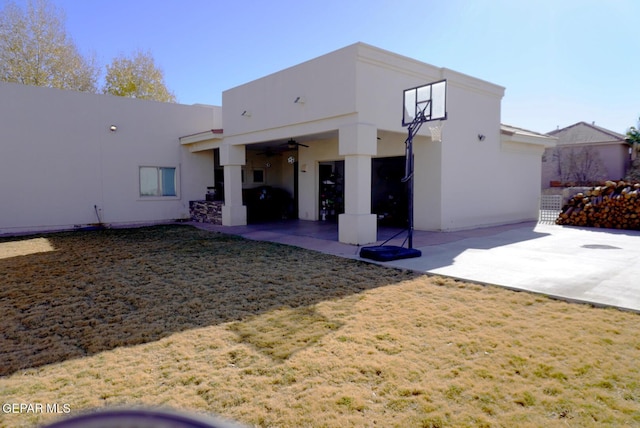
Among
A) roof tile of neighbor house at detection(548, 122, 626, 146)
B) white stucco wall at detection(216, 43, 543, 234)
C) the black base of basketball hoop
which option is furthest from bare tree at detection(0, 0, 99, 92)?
roof tile of neighbor house at detection(548, 122, 626, 146)

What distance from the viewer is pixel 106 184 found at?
14.0 m

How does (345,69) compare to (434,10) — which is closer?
(345,69)

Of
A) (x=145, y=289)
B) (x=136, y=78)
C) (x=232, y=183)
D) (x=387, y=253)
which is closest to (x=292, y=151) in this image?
(x=232, y=183)

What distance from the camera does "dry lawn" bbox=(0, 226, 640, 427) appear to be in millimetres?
2781

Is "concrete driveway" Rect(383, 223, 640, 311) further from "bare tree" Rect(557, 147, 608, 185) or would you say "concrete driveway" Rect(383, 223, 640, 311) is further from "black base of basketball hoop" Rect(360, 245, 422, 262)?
"bare tree" Rect(557, 147, 608, 185)

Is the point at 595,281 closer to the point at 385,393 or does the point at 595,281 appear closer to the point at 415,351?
the point at 415,351

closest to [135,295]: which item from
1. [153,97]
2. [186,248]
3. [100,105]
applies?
[186,248]

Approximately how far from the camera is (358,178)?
9.25 meters

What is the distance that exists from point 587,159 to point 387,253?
83.3 feet

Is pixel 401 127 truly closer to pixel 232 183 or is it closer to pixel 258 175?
pixel 232 183

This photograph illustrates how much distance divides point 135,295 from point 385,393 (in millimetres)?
4034

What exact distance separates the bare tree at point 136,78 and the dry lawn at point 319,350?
82.9 ft

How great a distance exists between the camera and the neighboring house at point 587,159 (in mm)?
25859

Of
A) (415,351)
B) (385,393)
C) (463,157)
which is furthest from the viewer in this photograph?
(463,157)
